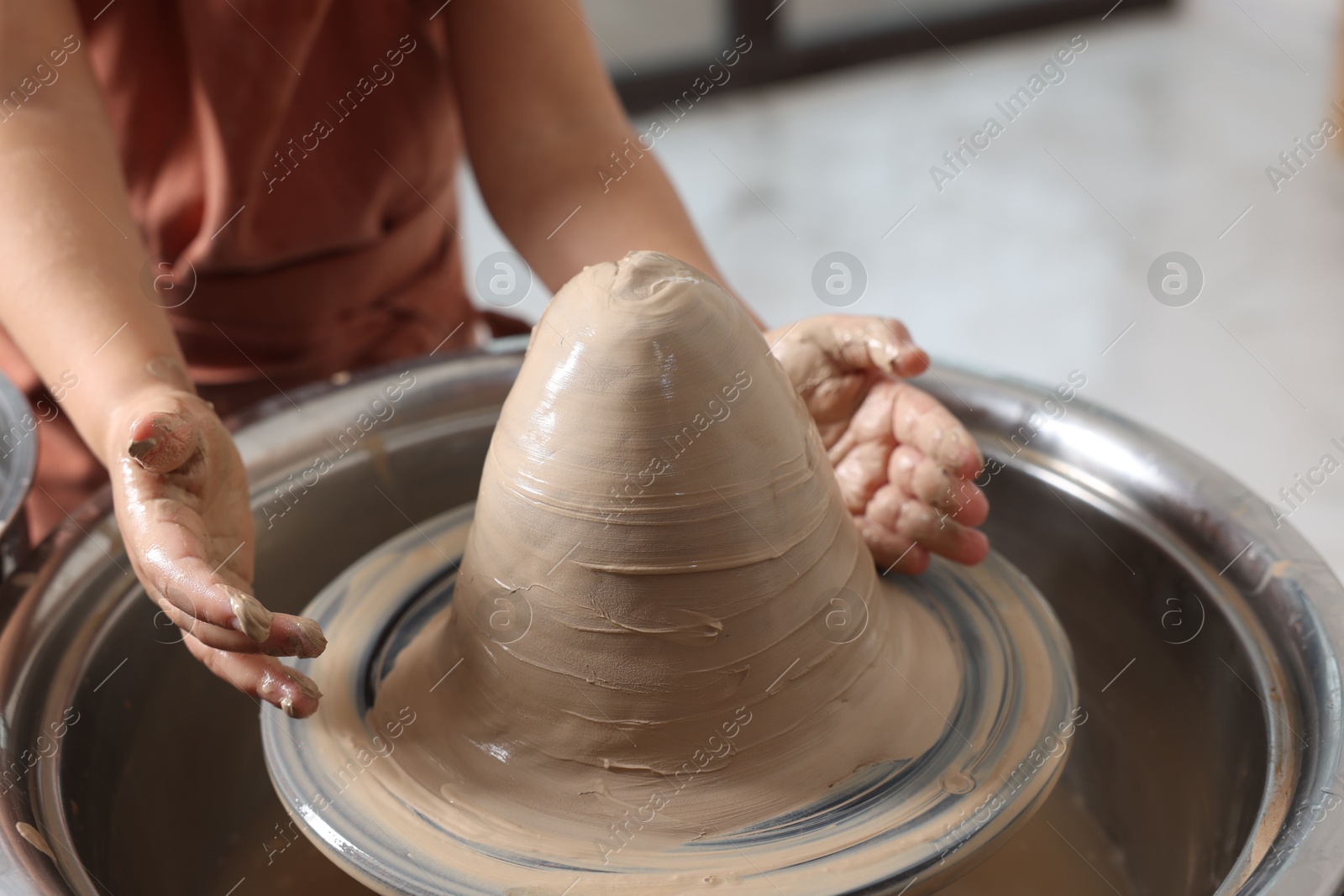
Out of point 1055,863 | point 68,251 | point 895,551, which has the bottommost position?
point 1055,863

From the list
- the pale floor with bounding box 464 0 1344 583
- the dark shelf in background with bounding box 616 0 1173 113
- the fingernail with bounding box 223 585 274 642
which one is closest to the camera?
the fingernail with bounding box 223 585 274 642

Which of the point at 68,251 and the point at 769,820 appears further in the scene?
the point at 68,251

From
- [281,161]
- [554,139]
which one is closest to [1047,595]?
[554,139]

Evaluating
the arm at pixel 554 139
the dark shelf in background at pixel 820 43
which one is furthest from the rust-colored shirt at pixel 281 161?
the dark shelf in background at pixel 820 43

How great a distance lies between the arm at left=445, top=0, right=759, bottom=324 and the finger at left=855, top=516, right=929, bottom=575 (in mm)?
292

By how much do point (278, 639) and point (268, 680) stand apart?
0.05 metres

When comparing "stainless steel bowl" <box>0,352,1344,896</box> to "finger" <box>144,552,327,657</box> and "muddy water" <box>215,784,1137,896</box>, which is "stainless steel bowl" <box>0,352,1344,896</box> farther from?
"finger" <box>144,552,327,657</box>

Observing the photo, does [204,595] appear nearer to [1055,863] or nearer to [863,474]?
[863,474]

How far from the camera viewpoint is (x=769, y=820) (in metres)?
0.70

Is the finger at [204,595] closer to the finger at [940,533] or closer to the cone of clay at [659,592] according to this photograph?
the cone of clay at [659,592]

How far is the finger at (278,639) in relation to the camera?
2.12ft

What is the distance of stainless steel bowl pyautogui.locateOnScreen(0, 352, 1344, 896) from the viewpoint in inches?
29.9

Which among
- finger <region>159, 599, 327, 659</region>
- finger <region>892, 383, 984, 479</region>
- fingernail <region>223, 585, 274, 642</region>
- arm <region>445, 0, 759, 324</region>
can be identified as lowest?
finger <region>159, 599, 327, 659</region>

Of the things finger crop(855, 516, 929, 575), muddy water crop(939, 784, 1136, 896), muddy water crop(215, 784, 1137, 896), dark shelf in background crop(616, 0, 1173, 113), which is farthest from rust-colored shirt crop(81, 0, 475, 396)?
dark shelf in background crop(616, 0, 1173, 113)
